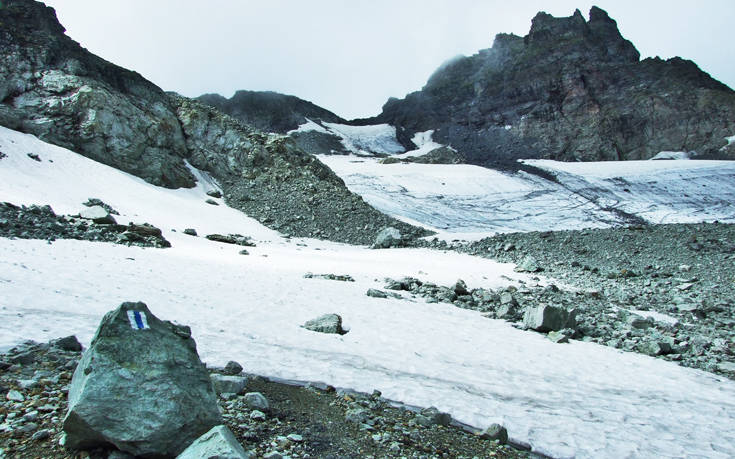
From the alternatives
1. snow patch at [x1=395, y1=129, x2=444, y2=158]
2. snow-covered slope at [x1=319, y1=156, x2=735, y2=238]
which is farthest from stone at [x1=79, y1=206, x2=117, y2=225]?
snow patch at [x1=395, y1=129, x2=444, y2=158]

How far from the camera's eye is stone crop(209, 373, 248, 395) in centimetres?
426

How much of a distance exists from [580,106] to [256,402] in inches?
3124

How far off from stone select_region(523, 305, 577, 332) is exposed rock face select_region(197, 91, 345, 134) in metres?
73.6

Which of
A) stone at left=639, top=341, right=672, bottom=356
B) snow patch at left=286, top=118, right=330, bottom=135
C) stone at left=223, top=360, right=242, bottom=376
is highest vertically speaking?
snow patch at left=286, top=118, right=330, bottom=135

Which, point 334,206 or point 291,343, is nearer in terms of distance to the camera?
point 291,343

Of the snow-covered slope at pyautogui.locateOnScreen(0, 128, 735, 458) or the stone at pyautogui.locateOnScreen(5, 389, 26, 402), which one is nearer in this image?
the stone at pyautogui.locateOnScreen(5, 389, 26, 402)

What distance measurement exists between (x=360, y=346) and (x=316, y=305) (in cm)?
277

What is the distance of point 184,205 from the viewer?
25.6 meters

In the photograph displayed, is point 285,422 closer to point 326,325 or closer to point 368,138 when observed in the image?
point 326,325

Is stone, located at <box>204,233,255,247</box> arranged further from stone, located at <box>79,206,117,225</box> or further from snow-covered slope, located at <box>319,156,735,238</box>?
snow-covered slope, located at <box>319,156,735,238</box>

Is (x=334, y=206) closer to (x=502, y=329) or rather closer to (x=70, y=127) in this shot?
(x=70, y=127)

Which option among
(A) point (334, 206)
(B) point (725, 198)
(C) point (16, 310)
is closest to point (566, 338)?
(C) point (16, 310)

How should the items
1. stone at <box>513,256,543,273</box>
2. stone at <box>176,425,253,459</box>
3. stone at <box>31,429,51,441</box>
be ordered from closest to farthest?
stone at <box>176,425,253,459</box> → stone at <box>31,429,51,441</box> → stone at <box>513,256,543,273</box>

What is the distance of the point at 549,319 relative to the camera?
915cm
